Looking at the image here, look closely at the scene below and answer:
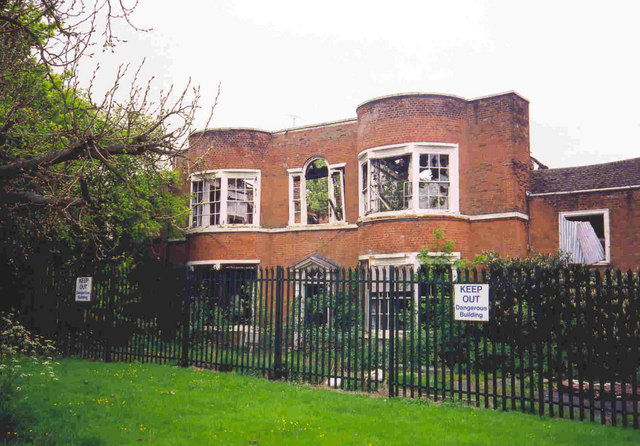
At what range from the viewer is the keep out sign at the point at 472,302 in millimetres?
8719

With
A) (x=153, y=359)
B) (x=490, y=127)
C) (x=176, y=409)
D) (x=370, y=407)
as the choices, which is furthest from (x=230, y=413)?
(x=490, y=127)

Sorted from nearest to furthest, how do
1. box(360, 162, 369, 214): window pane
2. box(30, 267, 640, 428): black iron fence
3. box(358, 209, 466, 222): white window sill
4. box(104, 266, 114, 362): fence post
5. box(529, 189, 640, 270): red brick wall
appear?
box(30, 267, 640, 428): black iron fence < box(104, 266, 114, 362): fence post < box(529, 189, 640, 270): red brick wall < box(358, 209, 466, 222): white window sill < box(360, 162, 369, 214): window pane

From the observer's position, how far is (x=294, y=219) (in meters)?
20.9

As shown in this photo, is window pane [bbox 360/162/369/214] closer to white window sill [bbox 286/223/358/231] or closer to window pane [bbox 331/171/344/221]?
white window sill [bbox 286/223/358/231]

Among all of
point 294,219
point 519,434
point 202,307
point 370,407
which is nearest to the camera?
point 519,434

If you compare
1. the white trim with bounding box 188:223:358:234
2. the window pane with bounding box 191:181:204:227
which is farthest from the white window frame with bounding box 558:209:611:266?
the window pane with bounding box 191:181:204:227

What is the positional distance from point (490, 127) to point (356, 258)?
6.02 m

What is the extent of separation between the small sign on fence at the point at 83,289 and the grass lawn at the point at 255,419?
3.64 meters

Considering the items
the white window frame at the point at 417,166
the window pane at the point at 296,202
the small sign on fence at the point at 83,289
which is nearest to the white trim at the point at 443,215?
the white window frame at the point at 417,166

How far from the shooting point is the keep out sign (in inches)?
343

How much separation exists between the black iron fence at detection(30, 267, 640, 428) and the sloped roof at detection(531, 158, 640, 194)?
14.6 ft

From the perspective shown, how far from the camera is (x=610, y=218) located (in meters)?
16.8

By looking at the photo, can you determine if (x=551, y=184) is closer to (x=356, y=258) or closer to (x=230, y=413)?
(x=356, y=258)

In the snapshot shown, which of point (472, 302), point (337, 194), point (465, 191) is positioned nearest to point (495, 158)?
point (465, 191)
